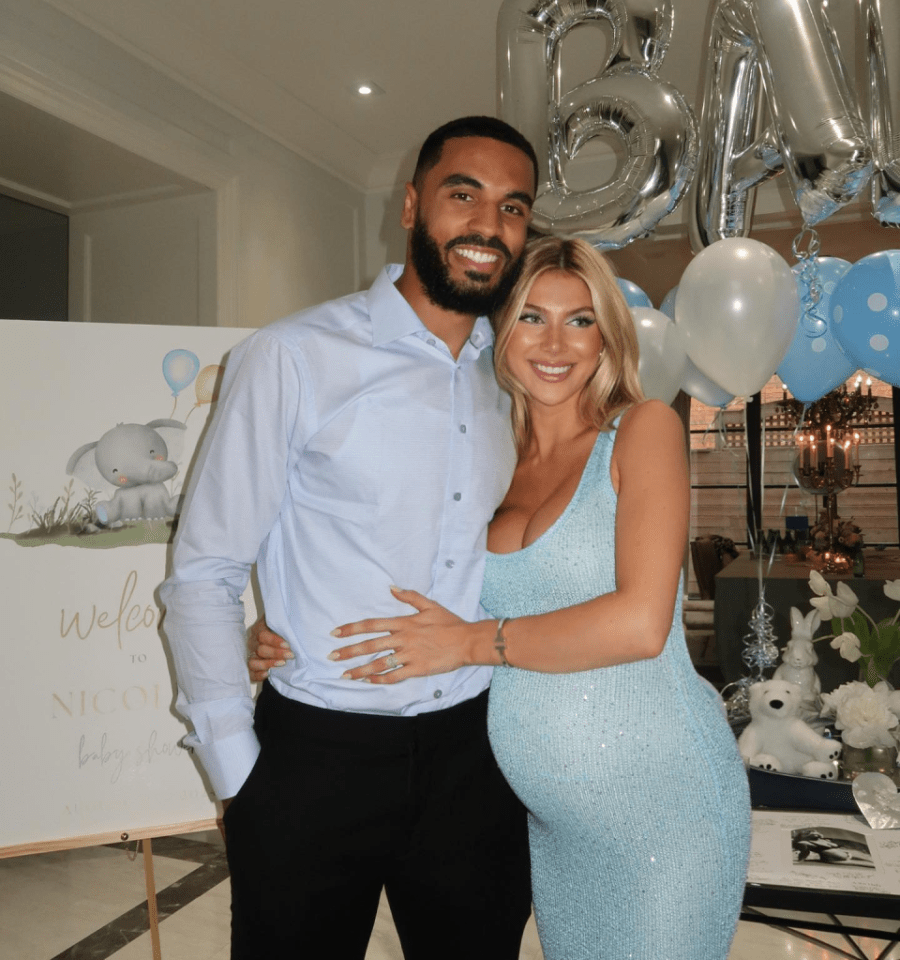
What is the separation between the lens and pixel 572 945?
55.8 inches

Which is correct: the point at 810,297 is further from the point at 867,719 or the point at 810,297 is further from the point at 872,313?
the point at 867,719

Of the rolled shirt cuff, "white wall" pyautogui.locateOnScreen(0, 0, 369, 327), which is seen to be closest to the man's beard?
the rolled shirt cuff

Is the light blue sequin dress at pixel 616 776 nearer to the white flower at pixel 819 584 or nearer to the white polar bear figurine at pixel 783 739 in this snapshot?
the white polar bear figurine at pixel 783 739

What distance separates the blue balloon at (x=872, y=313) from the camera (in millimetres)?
2100

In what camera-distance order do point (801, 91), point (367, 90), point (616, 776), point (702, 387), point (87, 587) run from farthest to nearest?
point (367, 90), point (702, 387), point (87, 587), point (801, 91), point (616, 776)

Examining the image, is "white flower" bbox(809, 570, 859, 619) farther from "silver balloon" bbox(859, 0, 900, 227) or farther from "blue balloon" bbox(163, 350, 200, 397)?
"blue balloon" bbox(163, 350, 200, 397)

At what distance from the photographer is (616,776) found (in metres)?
1.31

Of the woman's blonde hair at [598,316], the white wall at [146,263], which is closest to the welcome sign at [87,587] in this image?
the woman's blonde hair at [598,316]

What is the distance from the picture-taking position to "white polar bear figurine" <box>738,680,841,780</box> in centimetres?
205

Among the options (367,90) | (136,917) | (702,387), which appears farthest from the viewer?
(367,90)

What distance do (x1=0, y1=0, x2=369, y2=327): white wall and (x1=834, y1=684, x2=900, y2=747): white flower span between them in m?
2.78

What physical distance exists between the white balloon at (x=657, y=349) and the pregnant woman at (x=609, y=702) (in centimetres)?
77

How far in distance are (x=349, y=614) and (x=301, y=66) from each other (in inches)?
113

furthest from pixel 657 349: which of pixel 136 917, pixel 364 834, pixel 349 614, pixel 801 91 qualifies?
pixel 136 917
